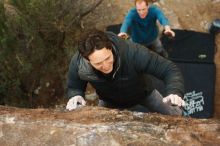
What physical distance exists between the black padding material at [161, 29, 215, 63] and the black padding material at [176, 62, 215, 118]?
0.57 ft

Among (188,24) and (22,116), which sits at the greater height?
(188,24)

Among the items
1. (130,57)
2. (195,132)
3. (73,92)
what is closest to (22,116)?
(73,92)

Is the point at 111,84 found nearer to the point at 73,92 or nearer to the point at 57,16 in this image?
the point at 73,92

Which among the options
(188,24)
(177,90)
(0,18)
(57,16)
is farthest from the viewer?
(188,24)

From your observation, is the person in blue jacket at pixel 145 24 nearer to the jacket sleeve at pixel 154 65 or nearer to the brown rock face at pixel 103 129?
the jacket sleeve at pixel 154 65

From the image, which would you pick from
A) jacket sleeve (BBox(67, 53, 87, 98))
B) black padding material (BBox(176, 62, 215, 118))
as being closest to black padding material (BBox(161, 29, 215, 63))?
black padding material (BBox(176, 62, 215, 118))

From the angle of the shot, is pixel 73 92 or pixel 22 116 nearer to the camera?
pixel 22 116

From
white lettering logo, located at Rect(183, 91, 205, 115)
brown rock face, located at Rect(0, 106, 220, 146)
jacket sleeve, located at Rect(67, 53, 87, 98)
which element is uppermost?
jacket sleeve, located at Rect(67, 53, 87, 98)

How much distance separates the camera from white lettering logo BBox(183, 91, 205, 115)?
444 centimetres

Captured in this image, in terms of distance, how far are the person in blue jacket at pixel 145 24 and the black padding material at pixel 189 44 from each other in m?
1.06

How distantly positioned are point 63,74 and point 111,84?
2.13 meters

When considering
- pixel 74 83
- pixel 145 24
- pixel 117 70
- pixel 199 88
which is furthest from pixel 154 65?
pixel 199 88

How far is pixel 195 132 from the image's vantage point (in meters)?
1.86

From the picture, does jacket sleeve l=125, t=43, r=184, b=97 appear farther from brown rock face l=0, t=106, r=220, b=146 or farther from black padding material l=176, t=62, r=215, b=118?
black padding material l=176, t=62, r=215, b=118
